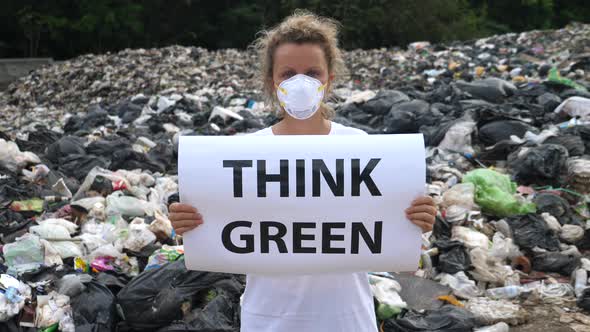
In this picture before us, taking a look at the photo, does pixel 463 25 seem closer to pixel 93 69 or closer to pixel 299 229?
pixel 93 69

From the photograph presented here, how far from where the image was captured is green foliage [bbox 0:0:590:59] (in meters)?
25.4

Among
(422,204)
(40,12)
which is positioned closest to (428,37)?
(40,12)


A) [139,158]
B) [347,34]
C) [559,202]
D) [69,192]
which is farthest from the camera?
[347,34]

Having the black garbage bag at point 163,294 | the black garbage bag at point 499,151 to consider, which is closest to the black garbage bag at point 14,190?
the black garbage bag at point 163,294

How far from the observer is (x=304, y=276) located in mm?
1562

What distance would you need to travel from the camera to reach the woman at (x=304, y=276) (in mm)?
1504

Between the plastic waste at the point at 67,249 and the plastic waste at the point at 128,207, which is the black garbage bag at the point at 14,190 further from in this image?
the plastic waste at the point at 67,249

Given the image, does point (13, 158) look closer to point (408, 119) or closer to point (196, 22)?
point (408, 119)

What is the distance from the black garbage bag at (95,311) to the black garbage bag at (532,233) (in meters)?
2.76

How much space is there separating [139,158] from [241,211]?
468cm

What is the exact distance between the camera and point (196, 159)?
1.55 metres

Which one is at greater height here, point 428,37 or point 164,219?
point 428,37

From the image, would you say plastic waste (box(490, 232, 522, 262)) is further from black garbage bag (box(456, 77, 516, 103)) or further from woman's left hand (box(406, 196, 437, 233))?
black garbage bag (box(456, 77, 516, 103))

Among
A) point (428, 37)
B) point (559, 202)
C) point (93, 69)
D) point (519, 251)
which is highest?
point (428, 37)
